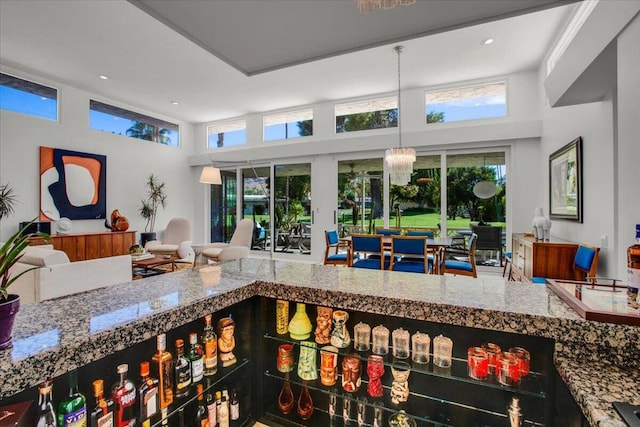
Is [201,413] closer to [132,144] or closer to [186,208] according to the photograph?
[132,144]

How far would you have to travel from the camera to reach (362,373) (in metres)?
1.26

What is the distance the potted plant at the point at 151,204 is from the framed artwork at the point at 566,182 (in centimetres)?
720

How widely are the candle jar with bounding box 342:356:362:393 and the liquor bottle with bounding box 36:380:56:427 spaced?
0.92 metres

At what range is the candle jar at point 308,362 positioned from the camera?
133cm

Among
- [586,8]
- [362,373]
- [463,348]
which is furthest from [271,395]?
[586,8]

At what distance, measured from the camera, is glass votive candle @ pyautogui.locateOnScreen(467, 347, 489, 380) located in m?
1.04

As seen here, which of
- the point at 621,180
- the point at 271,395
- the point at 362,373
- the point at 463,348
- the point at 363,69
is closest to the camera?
the point at 463,348

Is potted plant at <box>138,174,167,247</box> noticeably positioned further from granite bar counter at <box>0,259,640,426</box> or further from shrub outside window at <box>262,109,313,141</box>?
Result: granite bar counter at <box>0,259,640,426</box>

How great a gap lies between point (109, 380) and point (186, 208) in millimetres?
7548

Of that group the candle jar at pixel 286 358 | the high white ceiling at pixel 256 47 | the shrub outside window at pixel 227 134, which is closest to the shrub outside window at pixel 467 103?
the high white ceiling at pixel 256 47

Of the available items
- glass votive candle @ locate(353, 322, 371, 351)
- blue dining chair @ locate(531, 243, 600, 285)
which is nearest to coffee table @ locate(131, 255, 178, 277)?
glass votive candle @ locate(353, 322, 371, 351)

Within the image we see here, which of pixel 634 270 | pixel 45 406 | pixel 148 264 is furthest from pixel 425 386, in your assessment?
pixel 148 264

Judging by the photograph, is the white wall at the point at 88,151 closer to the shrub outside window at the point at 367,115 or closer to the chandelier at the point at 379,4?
the shrub outside window at the point at 367,115

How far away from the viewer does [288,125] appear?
709 centimetres
